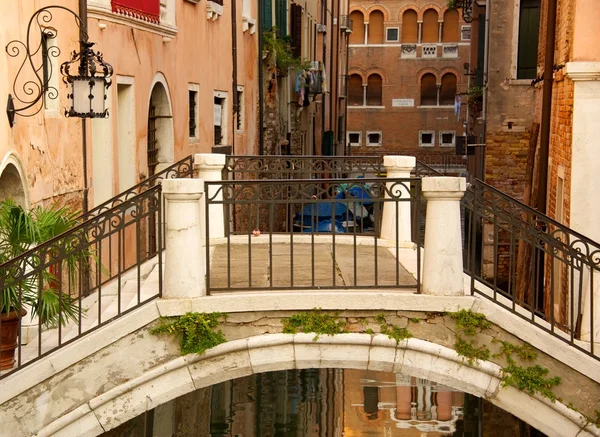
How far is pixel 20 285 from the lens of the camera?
267 inches

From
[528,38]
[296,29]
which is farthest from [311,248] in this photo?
[296,29]

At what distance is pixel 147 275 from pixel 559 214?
492 cm

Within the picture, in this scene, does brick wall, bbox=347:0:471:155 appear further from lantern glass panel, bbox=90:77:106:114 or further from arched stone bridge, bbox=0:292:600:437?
arched stone bridge, bbox=0:292:600:437

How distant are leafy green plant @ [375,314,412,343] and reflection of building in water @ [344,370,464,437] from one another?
383cm

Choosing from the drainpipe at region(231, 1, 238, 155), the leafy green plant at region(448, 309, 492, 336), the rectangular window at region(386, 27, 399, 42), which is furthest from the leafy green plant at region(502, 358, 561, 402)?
the rectangular window at region(386, 27, 399, 42)

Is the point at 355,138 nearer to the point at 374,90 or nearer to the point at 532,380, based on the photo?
the point at 374,90

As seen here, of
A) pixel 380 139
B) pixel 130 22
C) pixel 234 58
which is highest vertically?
pixel 130 22

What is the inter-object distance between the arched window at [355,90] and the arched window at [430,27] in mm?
3426

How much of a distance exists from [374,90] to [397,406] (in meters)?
37.6

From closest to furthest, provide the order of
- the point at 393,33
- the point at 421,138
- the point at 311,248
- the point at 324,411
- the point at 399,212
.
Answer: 1. the point at 311,248
2. the point at 399,212
3. the point at 324,411
4. the point at 393,33
5. the point at 421,138

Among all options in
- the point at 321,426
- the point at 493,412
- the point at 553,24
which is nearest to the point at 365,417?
the point at 321,426

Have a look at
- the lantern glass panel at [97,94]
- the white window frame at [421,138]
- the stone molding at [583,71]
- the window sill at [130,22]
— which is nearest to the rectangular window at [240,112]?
the window sill at [130,22]

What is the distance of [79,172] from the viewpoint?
419 inches

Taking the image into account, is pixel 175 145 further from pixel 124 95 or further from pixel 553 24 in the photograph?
pixel 553 24
